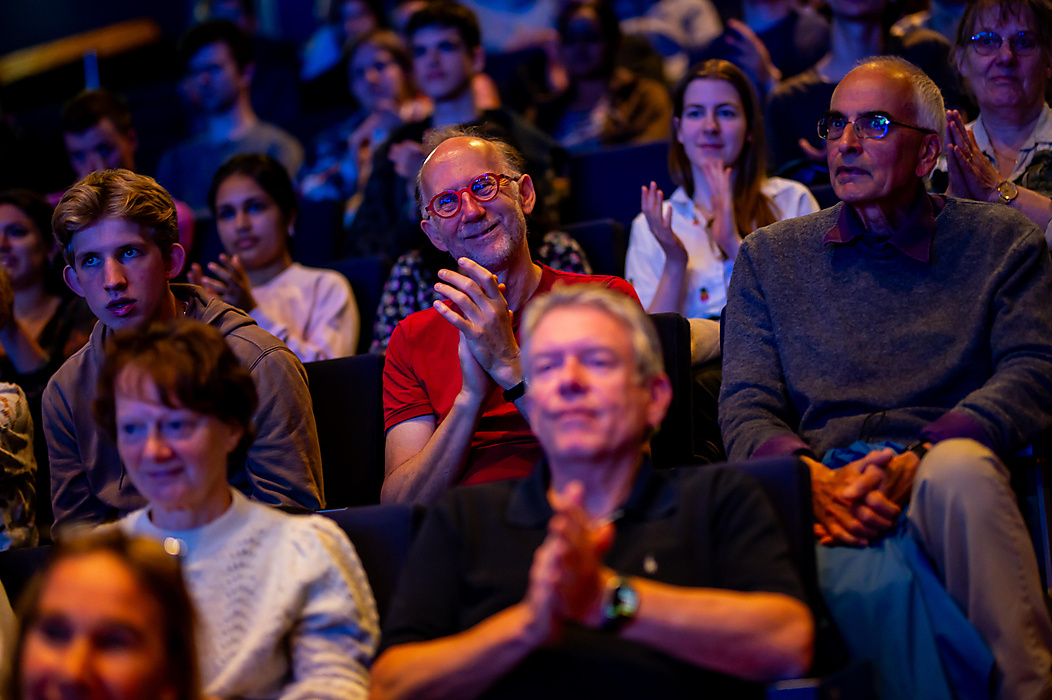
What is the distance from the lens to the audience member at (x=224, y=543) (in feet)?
4.99

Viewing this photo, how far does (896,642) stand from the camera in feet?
5.42

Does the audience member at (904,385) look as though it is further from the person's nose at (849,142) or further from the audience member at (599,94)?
the audience member at (599,94)

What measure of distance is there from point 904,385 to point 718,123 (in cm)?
138

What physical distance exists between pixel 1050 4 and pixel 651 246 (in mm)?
1239

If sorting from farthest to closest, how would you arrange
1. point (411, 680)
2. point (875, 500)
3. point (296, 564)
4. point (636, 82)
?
point (636, 82), point (875, 500), point (296, 564), point (411, 680)

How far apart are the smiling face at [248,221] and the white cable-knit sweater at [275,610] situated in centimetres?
186

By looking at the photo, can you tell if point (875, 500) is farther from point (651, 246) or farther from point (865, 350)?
point (651, 246)

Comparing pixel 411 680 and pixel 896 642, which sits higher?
pixel 411 680

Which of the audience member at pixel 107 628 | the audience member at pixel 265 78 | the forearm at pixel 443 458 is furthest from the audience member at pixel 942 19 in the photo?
the audience member at pixel 107 628

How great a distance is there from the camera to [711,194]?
3117 millimetres

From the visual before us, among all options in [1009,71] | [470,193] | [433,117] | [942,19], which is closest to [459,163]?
[470,193]

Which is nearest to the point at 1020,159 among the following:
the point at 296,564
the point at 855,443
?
the point at 855,443

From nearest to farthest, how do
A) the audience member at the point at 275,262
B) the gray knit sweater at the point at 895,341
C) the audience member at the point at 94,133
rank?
the gray knit sweater at the point at 895,341 < the audience member at the point at 275,262 < the audience member at the point at 94,133

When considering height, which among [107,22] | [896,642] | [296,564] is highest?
[107,22]
